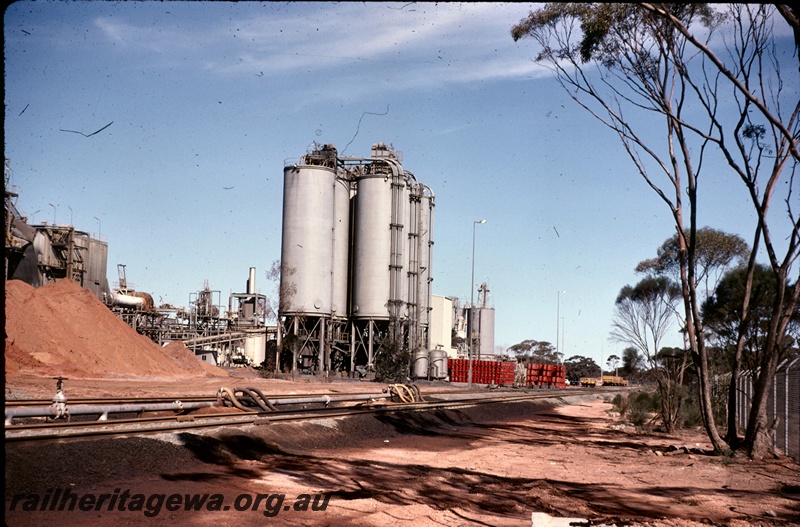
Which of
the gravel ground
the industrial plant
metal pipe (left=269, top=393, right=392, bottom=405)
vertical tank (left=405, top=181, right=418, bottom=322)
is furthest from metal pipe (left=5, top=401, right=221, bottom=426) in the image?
vertical tank (left=405, top=181, right=418, bottom=322)

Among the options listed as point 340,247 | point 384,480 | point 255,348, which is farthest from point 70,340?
point 255,348

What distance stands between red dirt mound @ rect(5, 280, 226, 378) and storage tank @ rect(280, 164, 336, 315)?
10037 mm

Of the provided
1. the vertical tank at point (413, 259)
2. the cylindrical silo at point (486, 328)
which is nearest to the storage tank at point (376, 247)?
the vertical tank at point (413, 259)

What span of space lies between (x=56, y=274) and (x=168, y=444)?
6247 centimetres

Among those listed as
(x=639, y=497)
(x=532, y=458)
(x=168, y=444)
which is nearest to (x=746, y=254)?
(x=532, y=458)

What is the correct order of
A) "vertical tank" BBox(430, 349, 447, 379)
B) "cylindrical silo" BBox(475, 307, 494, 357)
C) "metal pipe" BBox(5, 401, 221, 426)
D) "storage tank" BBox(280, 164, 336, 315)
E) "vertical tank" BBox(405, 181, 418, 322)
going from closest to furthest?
"metal pipe" BBox(5, 401, 221, 426), "storage tank" BBox(280, 164, 336, 315), "vertical tank" BBox(405, 181, 418, 322), "vertical tank" BBox(430, 349, 447, 379), "cylindrical silo" BBox(475, 307, 494, 357)

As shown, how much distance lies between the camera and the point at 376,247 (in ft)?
203

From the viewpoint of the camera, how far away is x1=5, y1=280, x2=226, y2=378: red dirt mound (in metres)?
39.0

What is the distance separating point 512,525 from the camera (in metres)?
8.25

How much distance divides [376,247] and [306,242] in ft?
19.5

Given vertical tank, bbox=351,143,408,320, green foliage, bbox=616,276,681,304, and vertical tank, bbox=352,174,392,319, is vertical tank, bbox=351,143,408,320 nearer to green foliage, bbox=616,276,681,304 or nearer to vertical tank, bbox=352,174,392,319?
vertical tank, bbox=352,174,392,319

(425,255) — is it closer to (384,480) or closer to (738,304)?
(738,304)

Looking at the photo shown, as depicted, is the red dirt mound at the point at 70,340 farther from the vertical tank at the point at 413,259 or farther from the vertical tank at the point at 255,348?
the vertical tank at the point at 255,348

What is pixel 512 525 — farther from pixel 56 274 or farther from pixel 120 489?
pixel 56 274
